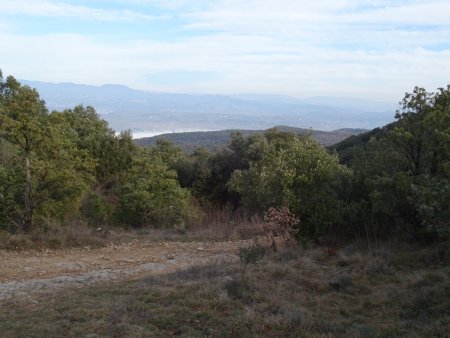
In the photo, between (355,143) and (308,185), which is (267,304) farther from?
(355,143)

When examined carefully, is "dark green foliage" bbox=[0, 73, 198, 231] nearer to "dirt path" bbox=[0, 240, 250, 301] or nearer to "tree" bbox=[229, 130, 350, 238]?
"dirt path" bbox=[0, 240, 250, 301]

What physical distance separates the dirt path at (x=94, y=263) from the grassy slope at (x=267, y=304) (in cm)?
80

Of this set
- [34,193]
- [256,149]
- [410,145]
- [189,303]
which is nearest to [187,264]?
[189,303]

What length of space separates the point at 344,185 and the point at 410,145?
5.99ft

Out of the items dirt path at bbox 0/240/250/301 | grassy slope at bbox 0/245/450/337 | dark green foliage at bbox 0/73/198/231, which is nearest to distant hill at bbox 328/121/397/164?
dirt path at bbox 0/240/250/301

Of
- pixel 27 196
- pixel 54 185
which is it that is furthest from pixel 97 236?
pixel 27 196

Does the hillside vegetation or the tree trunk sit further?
the tree trunk

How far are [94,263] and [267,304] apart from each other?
5.08 meters

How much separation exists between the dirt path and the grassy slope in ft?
2.63

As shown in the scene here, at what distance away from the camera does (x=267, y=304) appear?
6832 millimetres

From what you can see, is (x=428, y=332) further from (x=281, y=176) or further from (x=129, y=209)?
(x=129, y=209)

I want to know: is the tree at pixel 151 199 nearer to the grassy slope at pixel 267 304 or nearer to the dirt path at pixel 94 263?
the dirt path at pixel 94 263

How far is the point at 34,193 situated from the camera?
12.9 m

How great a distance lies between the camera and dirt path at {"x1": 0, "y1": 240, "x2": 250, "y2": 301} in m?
8.69
